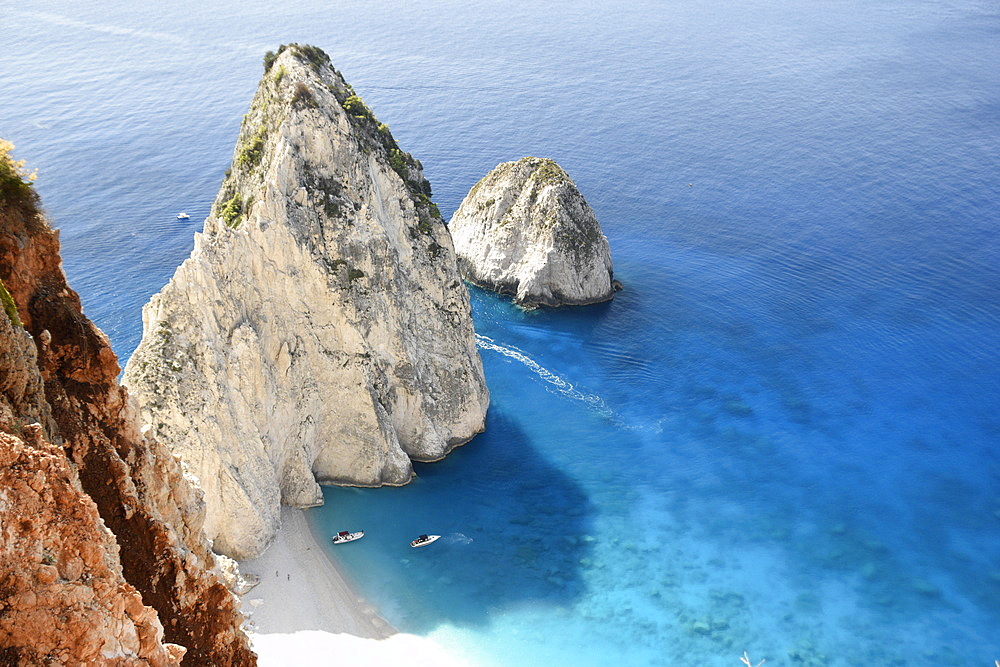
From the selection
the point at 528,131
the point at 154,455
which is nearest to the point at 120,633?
the point at 154,455

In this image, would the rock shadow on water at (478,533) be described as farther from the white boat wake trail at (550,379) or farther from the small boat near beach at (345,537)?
the white boat wake trail at (550,379)

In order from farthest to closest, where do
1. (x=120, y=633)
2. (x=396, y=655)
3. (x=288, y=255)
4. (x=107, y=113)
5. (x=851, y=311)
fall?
(x=107, y=113), (x=851, y=311), (x=288, y=255), (x=396, y=655), (x=120, y=633)

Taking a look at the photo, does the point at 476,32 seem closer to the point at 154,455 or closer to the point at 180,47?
the point at 180,47

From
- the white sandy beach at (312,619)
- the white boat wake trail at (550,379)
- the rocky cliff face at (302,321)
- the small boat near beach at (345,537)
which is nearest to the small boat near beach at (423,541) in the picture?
the small boat near beach at (345,537)

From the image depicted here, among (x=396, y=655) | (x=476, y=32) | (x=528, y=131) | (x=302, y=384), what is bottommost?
(x=396, y=655)

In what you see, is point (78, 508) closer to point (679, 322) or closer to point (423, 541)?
point (423, 541)
